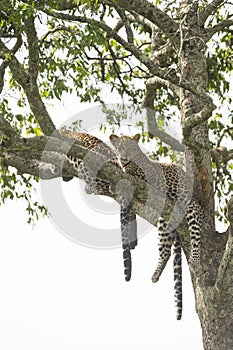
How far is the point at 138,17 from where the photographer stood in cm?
1123

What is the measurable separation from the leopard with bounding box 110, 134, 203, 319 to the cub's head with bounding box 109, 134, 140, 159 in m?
0.01

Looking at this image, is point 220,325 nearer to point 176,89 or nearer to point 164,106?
point 176,89

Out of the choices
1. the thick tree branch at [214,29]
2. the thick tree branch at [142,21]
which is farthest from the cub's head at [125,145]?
the thick tree branch at [142,21]

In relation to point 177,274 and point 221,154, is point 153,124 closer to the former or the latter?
point 221,154

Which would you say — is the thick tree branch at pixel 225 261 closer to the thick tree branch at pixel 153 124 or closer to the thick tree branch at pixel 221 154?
the thick tree branch at pixel 221 154

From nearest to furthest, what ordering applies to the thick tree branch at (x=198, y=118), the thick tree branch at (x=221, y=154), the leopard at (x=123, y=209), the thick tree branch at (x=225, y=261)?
the thick tree branch at (x=198, y=118) → the thick tree branch at (x=225, y=261) → the leopard at (x=123, y=209) → the thick tree branch at (x=221, y=154)

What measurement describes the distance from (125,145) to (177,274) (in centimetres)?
174

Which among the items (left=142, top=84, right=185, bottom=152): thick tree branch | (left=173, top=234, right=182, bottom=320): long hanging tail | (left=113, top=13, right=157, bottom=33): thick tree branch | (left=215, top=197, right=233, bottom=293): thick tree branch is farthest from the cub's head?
(left=113, top=13, right=157, bottom=33): thick tree branch

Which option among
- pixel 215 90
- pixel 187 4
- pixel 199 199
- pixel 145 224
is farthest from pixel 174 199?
pixel 215 90

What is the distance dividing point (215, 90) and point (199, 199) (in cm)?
303

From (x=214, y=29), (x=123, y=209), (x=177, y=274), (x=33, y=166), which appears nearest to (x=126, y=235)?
(x=123, y=209)

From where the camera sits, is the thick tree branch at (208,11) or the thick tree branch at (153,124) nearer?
the thick tree branch at (208,11)

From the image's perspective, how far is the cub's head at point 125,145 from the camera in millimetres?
9797

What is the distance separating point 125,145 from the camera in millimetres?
9891
